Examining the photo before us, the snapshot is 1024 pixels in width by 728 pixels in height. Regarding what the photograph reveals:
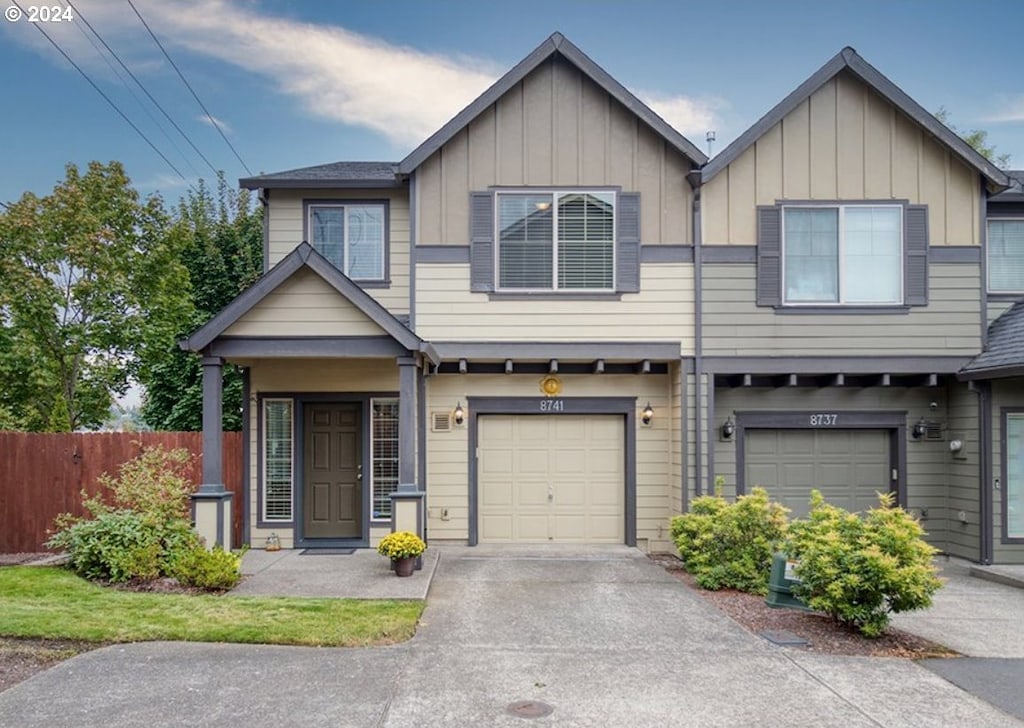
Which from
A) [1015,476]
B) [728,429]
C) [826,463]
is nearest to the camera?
[1015,476]

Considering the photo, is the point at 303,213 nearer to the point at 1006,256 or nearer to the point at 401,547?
the point at 401,547

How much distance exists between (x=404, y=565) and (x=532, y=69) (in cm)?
693

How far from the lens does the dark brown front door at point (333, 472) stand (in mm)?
10180

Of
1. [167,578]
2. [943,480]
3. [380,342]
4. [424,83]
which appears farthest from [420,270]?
[424,83]

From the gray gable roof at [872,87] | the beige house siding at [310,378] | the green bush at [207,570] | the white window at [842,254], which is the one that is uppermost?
the gray gable roof at [872,87]

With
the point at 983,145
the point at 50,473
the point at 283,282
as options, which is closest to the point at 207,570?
the point at 283,282

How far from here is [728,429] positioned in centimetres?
1009

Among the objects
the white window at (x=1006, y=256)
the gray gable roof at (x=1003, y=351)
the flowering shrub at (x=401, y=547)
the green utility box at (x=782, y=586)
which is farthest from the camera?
the white window at (x=1006, y=256)

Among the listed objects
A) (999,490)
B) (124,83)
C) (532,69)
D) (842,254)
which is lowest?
(999,490)

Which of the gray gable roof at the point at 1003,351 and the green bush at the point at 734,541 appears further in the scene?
the gray gable roof at the point at 1003,351

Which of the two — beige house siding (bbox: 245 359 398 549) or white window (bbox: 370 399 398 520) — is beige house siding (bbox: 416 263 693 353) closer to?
beige house siding (bbox: 245 359 398 549)

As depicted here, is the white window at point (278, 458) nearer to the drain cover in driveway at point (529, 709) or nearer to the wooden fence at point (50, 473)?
the wooden fence at point (50, 473)

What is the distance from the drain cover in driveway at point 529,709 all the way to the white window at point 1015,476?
8120 mm

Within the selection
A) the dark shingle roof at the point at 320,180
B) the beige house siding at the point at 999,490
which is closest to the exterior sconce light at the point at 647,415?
the beige house siding at the point at 999,490
